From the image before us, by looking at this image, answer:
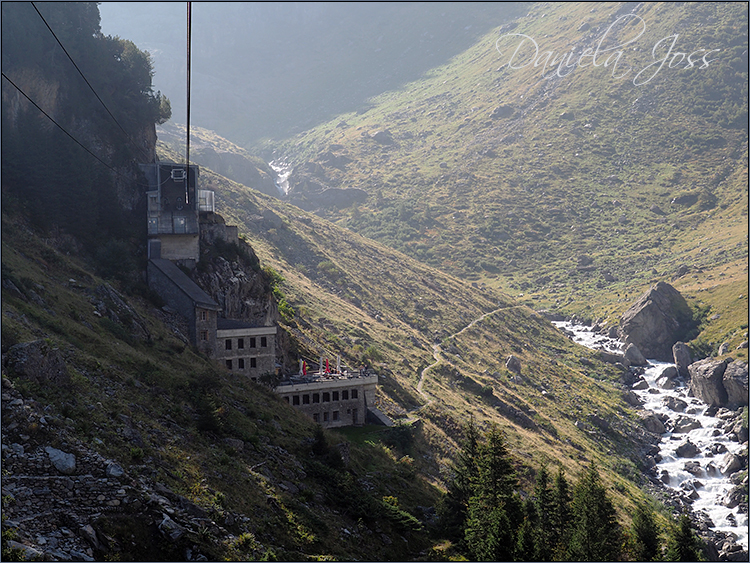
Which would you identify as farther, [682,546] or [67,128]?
[67,128]

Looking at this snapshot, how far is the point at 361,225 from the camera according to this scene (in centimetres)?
17238

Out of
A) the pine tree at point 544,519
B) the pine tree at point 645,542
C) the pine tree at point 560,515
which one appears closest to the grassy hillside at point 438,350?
the pine tree at point 544,519

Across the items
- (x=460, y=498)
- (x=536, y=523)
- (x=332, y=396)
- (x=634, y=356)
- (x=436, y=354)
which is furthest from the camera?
(x=634, y=356)

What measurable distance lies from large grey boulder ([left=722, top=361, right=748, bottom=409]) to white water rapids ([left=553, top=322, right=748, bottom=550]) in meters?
2.98

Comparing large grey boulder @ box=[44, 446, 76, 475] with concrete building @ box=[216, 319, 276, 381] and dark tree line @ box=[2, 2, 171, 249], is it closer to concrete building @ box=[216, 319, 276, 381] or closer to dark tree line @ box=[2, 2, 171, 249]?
concrete building @ box=[216, 319, 276, 381]

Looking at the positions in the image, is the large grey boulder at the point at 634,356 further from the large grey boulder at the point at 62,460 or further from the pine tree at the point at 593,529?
the large grey boulder at the point at 62,460

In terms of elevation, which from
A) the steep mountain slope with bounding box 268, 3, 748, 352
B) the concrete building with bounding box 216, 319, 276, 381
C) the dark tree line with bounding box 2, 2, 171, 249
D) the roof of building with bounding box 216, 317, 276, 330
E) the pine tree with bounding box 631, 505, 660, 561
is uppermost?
the steep mountain slope with bounding box 268, 3, 748, 352

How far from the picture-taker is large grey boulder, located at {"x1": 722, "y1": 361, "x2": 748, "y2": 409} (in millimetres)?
86812

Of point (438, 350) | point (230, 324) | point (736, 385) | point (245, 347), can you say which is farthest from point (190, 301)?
point (736, 385)

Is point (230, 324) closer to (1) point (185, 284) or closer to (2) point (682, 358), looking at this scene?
(1) point (185, 284)

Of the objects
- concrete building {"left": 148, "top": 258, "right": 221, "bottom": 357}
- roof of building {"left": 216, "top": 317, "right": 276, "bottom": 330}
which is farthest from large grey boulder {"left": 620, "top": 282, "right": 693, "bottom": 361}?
concrete building {"left": 148, "top": 258, "right": 221, "bottom": 357}

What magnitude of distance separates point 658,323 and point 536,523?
80.9m

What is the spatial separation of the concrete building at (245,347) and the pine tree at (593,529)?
81.5 feet

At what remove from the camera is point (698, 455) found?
79312mm
